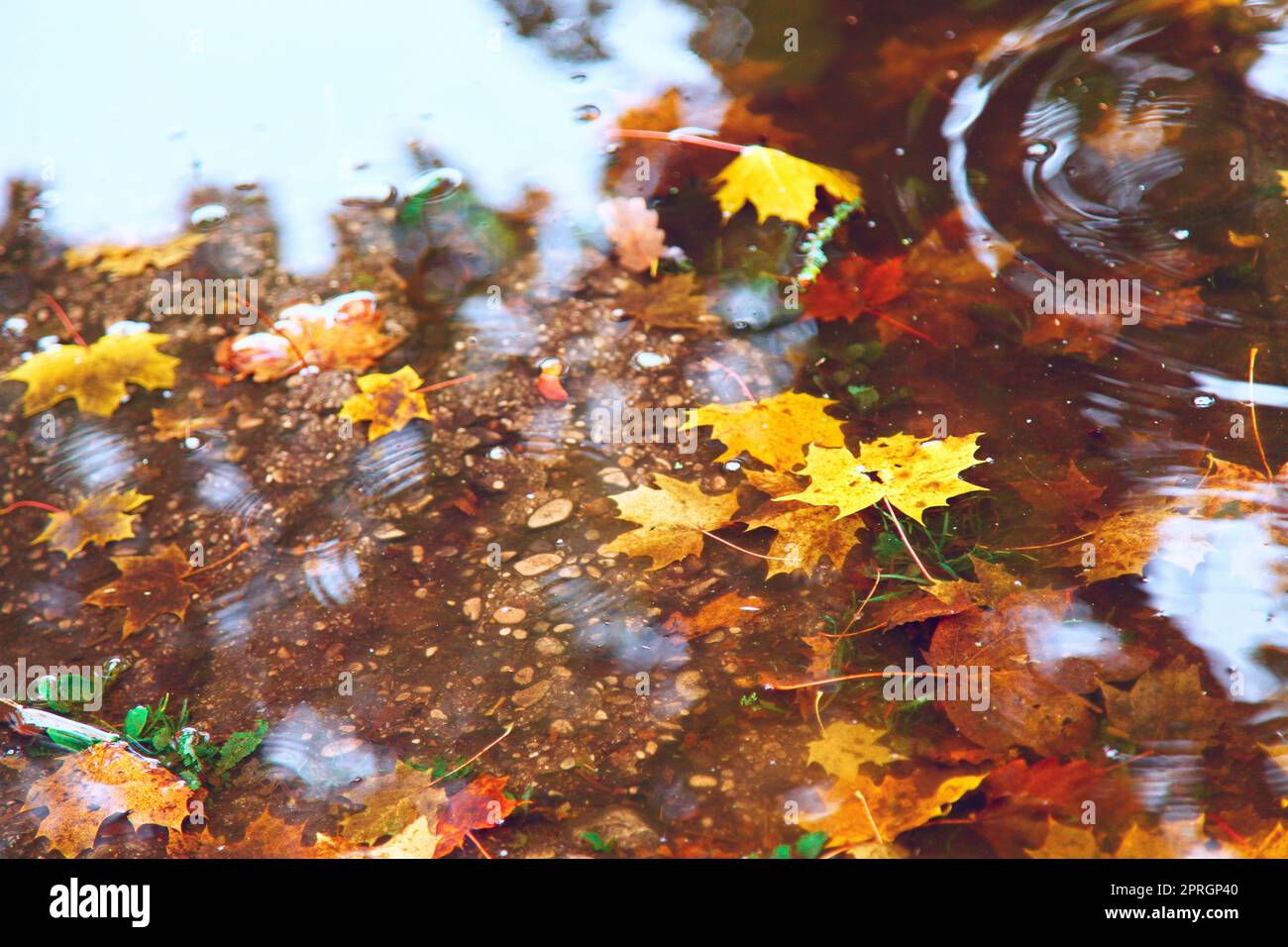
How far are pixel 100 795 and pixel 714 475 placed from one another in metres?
1.52

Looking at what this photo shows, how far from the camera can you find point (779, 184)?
313cm

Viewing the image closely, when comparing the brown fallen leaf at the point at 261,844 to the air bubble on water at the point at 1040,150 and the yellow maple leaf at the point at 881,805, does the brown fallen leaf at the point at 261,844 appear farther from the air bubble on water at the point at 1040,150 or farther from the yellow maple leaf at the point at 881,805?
the air bubble on water at the point at 1040,150

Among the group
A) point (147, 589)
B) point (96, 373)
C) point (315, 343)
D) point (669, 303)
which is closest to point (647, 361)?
point (669, 303)

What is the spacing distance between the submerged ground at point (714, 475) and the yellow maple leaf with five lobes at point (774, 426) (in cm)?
1

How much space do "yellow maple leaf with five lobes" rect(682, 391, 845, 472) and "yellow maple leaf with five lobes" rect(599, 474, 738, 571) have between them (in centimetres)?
15

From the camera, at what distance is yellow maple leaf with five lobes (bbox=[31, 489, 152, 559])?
2592 millimetres

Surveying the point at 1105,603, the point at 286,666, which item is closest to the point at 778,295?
the point at 1105,603

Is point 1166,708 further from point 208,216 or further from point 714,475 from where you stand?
point 208,216

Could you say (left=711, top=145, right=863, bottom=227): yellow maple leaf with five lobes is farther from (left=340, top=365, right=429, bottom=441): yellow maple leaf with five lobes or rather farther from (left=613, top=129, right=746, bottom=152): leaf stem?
(left=340, top=365, right=429, bottom=441): yellow maple leaf with five lobes

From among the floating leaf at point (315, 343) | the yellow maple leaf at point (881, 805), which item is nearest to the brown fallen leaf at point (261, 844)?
the yellow maple leaf at point (881, 805)
